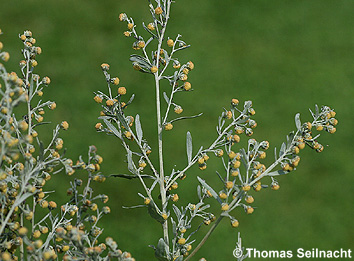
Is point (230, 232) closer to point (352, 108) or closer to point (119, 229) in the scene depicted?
point (119, 229)

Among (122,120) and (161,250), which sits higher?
(122,120)

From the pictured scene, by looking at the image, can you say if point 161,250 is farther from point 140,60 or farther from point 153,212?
point 140,60

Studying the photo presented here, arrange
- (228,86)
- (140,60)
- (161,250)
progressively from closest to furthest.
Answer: (161,250) → (140,60) → (228,86)

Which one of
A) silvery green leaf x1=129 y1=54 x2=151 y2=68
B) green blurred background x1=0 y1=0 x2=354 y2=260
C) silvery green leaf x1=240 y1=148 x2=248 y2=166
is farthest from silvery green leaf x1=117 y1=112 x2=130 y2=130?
green blurred background x1=0 y1=0 x2=354 y2=260

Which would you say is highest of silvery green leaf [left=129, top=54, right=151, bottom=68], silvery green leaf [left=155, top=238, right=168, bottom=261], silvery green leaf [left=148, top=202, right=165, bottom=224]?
silvery green leaf [left=129, top=54, right=151, bottom=68]

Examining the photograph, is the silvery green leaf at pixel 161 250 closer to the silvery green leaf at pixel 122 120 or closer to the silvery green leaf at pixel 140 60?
the silvery green leaf at pixel 122 120

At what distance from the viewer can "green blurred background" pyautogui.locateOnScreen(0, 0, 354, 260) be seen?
351 cm

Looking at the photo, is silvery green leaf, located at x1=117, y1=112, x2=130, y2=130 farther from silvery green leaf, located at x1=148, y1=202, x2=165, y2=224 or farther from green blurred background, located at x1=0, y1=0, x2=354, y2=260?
green blurred background, located at x1=0, y1=0, x2=354, y2=260

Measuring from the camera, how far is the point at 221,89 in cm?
437

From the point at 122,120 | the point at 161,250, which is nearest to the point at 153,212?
the point at 161,250

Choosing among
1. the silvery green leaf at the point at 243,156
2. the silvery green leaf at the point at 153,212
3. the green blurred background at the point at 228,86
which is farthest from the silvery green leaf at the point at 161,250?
the green blurred background at the point at 228,86

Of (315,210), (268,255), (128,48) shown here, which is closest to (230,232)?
(268,255)

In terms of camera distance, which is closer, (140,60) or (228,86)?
(140,60)

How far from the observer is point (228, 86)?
440 cm
